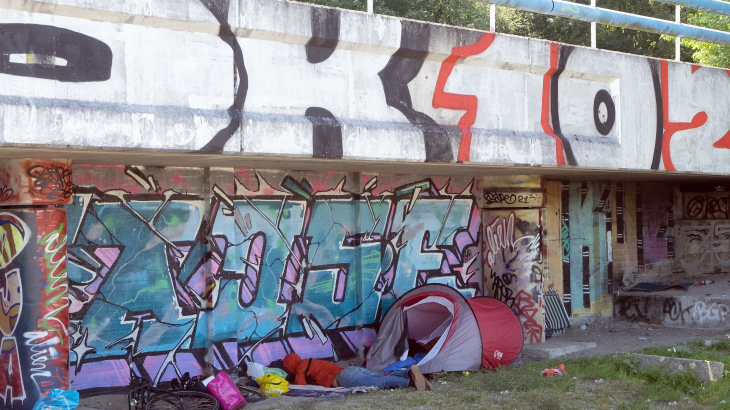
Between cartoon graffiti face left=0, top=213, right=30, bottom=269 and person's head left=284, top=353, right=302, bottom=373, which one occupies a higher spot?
cartoon graffiti face left=0, top=213, right=30, bottom=269

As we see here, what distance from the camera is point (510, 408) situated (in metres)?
7.39

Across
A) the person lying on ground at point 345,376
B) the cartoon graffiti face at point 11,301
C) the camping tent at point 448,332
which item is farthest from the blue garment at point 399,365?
the cartoon graffiti face at point 11,301

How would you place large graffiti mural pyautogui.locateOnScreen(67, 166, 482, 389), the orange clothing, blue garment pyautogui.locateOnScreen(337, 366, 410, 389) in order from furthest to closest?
the orange clothing < blue garment pyautogui.locateOnScreen(337, 366, 410, 389) < large graffiti mural pyautogui.locateOnScreen(67, 166, 482, 389)

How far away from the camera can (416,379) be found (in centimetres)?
833

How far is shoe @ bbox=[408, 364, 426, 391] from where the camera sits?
27.2 feet

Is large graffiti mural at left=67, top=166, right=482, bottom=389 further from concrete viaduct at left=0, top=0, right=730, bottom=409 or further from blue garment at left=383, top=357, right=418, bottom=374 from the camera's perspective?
blue garment at left=383, top=357, right=418, bottom=374

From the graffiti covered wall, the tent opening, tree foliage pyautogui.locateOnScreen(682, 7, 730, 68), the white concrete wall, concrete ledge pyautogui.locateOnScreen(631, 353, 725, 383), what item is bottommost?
concrete ledge pyautogui.locateOnScreen(631, 353, 725, 383)

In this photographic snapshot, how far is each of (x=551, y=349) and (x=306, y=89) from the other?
5.96 m

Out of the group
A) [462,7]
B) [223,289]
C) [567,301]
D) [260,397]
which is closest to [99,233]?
[223,289]

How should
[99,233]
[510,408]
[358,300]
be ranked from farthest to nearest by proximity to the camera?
1. [358,300]
2. [99,233]
3. [510,408]

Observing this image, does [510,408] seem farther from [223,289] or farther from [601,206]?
[601,206]

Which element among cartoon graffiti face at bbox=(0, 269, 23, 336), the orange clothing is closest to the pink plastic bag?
the orange clothing

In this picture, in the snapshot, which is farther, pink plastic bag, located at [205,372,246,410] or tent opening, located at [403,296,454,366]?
tent opening, located at [403,296,454,366]

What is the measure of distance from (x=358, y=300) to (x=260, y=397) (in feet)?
8.43
